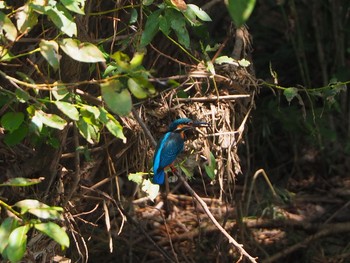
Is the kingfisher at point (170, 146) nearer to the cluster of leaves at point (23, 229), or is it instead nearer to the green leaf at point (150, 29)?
the green leaf at point (150, 29)

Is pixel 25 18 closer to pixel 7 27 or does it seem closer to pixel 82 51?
pixel 7 27

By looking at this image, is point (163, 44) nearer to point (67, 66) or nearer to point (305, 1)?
point (67, 66)

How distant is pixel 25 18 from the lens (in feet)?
9.05

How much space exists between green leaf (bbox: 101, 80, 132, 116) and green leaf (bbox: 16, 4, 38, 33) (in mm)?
405

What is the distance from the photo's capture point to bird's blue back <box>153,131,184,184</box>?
350 centimetres

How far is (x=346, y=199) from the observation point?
6125 mm

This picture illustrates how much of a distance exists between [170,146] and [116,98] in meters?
1.09

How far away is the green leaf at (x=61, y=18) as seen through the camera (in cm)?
271

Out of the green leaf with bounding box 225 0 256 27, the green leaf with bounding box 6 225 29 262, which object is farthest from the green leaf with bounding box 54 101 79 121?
the green leaf with bounding box 225 0 256 27

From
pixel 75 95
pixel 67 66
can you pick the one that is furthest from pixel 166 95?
pixel 75 95

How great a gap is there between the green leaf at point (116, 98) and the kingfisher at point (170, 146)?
3.14 feet

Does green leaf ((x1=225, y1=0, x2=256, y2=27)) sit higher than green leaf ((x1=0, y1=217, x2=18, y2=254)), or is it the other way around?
green leaf ((x1=225, y1=0, x2=256, y2=27))

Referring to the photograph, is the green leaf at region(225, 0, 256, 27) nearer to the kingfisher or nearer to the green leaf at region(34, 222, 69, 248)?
the green leaf at region(34, 222, 69, 248)

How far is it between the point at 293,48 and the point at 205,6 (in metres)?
2.32
